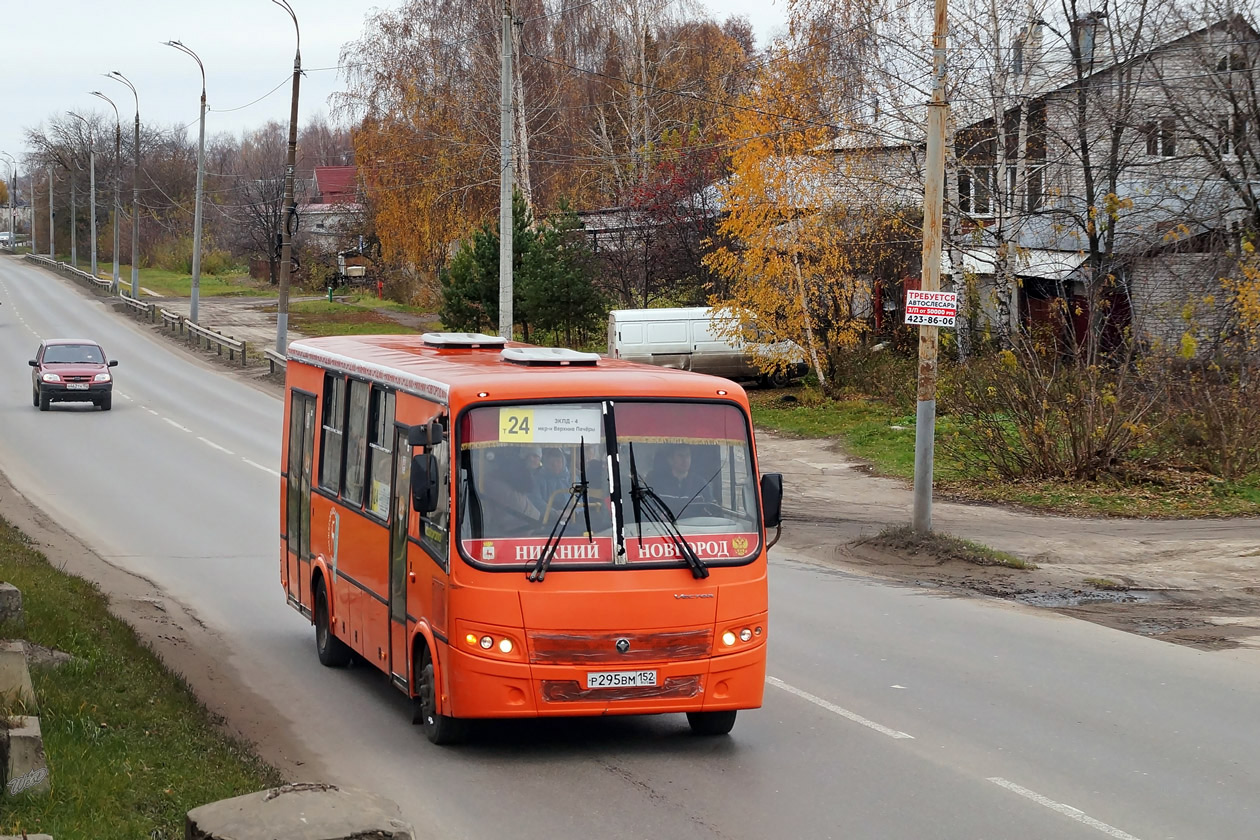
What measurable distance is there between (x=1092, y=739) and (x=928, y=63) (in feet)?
73.5

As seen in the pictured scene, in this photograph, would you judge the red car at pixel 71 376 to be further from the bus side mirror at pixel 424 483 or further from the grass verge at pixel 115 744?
the bus side mirror at pixel 424 483

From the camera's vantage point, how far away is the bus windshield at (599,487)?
8773mm

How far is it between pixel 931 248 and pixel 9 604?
11.0 meters

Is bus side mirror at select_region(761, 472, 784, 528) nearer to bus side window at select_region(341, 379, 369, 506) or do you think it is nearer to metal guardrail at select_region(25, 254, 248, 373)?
bus side window at select_region(341, 379, 369, 506)

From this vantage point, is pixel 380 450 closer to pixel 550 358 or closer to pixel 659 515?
→ pixel 550 358

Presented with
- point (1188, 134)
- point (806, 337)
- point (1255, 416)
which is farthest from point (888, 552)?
point (806, 337)

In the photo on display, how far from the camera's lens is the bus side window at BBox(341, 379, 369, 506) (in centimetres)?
1103

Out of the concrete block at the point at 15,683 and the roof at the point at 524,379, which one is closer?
the concrete block at the point at 15,683

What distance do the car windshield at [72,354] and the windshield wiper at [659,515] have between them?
A: 31416mm

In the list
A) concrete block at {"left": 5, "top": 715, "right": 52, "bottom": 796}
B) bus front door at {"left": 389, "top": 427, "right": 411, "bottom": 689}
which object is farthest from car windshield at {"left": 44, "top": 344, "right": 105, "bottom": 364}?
concrete block at {"left": 5, "top": 715, "right": 52, "bottom": 796}

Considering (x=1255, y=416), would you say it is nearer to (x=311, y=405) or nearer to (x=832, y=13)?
(x=311, y=405)

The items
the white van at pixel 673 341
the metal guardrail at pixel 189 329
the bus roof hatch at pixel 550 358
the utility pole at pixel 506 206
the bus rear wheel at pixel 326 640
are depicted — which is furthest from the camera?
the metal guardrail at pixel 189 329

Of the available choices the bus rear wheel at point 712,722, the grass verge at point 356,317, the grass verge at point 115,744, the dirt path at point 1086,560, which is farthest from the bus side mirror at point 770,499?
the grass verge at point 356,317

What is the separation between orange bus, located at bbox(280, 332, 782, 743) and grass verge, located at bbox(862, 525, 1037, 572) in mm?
7948
